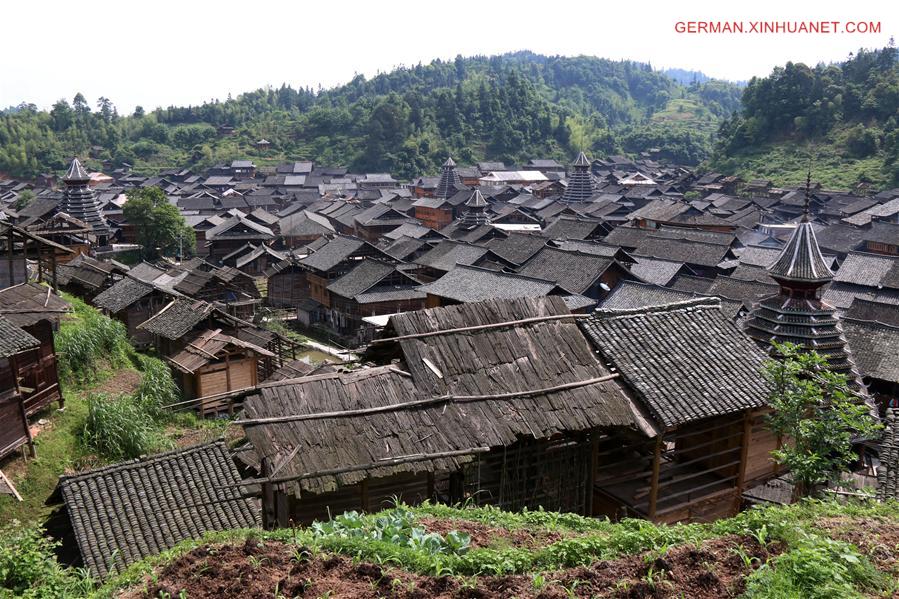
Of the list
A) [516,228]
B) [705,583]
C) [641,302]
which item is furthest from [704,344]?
[516,228]

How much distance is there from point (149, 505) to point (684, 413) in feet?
38.6

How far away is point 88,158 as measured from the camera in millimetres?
118500

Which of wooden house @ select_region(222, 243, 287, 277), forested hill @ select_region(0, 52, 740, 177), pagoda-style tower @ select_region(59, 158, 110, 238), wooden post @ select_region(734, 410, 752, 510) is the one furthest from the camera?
forested hill @ select_region(0, 52, 740, 177)

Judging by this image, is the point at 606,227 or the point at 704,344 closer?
the point at 704,344

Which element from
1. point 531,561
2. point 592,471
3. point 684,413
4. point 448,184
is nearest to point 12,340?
point 592,471

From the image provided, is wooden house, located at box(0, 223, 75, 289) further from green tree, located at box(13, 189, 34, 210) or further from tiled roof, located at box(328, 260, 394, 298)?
green tree, located at box(13, 189, 34, 210)

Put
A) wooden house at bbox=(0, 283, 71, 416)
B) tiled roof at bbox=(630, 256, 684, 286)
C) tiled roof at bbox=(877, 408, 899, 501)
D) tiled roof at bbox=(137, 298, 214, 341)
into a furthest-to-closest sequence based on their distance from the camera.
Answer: tiled roof at bbox=(630, 256, 684, 286) → tiled roof at bbox=(137, 298, 214, 341) → wooden house at bbox=(0, 283, 71, 416) → tiled roof at bbox=(877, 408, 899, 501)

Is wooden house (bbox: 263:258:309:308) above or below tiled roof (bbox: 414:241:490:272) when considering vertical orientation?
below

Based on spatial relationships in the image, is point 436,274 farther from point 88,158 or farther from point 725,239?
point 88,158

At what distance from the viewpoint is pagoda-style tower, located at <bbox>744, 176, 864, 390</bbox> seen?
2050cm

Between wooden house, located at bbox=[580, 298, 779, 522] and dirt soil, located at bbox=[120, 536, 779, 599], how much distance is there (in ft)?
16.2

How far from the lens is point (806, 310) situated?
20812 mm

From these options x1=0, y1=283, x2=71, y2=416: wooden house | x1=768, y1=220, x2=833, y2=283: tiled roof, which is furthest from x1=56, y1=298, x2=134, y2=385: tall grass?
x1=768, y1=220, x2=833, y2=283: tiled roof

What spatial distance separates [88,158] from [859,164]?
127002mm
